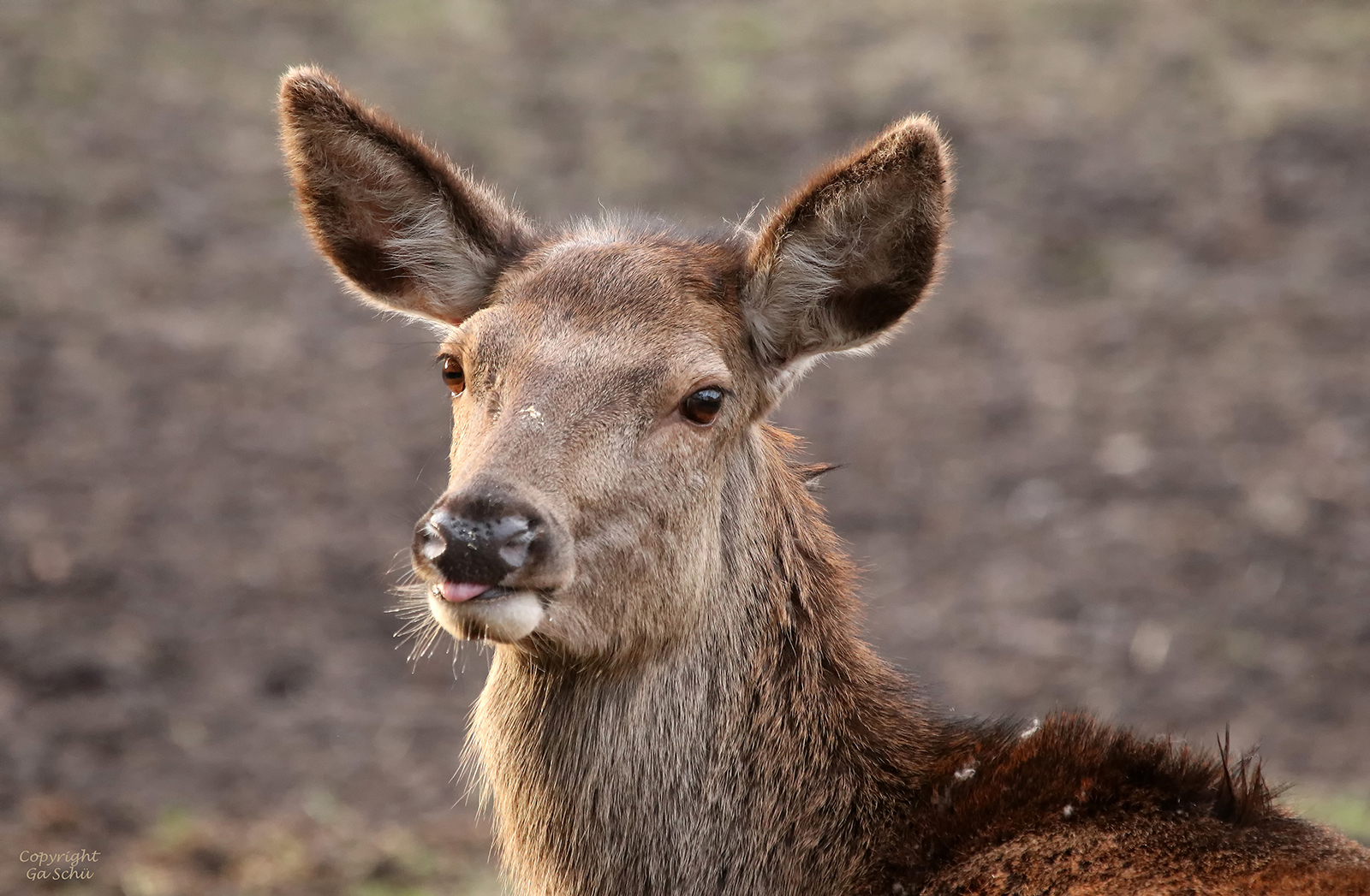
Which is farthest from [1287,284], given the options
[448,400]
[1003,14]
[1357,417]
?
[448,400]

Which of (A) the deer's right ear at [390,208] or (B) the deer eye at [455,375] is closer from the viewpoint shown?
(B) the deer eye at [455,375]

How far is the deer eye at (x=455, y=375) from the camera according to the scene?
4242 millimetres

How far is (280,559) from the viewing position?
27.7 ft

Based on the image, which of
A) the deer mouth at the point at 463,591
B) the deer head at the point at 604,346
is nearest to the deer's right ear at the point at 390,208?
the deer head at the point at 604,346

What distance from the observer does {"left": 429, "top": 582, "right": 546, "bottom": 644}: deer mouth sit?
351 cm

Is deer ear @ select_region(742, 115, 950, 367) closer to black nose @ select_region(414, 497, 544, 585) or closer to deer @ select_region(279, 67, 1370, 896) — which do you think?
deer @ select_region(279, 67, 1370, 896)

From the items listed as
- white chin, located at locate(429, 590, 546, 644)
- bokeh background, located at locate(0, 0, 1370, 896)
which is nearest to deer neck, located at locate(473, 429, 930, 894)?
white chin, located at locate(429, 590, 546, 644)

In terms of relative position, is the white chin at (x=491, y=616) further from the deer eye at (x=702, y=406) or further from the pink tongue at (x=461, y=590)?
the deer eye at (x=702, y=406)

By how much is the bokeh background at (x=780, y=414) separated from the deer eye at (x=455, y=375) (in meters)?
1.86

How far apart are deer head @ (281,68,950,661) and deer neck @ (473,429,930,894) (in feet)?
0.37

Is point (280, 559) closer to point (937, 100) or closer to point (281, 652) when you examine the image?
point (281, 652)

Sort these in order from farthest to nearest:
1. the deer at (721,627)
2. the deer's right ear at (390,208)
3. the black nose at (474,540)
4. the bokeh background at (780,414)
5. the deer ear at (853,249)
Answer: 1. the bokeh background at (780,414)
2. the deer's right ear at (390,208)
3. the deer ear at (853,249)
4. the deer at (721,627)
5. the black nose at (474,540)

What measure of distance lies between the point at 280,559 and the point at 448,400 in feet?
5.86

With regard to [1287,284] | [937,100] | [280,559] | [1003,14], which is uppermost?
[1003,14]
